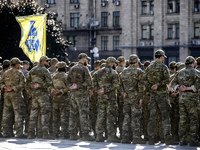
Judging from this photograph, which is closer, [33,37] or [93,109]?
[93,109]

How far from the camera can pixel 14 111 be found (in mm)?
14414

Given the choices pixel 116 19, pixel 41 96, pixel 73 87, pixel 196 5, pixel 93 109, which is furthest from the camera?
pixel 116 19

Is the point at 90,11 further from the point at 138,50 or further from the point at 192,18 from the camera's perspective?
the point at 192,18

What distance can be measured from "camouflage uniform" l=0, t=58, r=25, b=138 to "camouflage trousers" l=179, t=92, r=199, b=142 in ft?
15.1

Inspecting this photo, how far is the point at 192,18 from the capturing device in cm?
4953

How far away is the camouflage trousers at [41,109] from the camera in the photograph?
46.4 ft

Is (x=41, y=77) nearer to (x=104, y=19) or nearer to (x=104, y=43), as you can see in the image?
(x=104, y=43)

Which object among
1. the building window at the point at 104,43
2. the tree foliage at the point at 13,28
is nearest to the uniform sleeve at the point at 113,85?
the tree foliage at the point at 13,28

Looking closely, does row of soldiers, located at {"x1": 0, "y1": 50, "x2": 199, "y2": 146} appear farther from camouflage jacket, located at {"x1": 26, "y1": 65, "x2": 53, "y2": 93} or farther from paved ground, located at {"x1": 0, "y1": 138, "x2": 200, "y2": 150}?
paved ground, located at {"x1": 0, "y1": 138, "x2": 200, "y2": 150}

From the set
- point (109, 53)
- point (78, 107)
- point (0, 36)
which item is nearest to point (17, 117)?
point (78, 107)

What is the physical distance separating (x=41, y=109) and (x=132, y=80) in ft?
9.50

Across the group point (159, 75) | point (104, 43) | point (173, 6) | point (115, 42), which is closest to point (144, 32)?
point (173, 6)

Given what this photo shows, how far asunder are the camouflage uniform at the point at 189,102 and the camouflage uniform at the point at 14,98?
456cm

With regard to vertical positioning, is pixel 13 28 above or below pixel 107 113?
above
